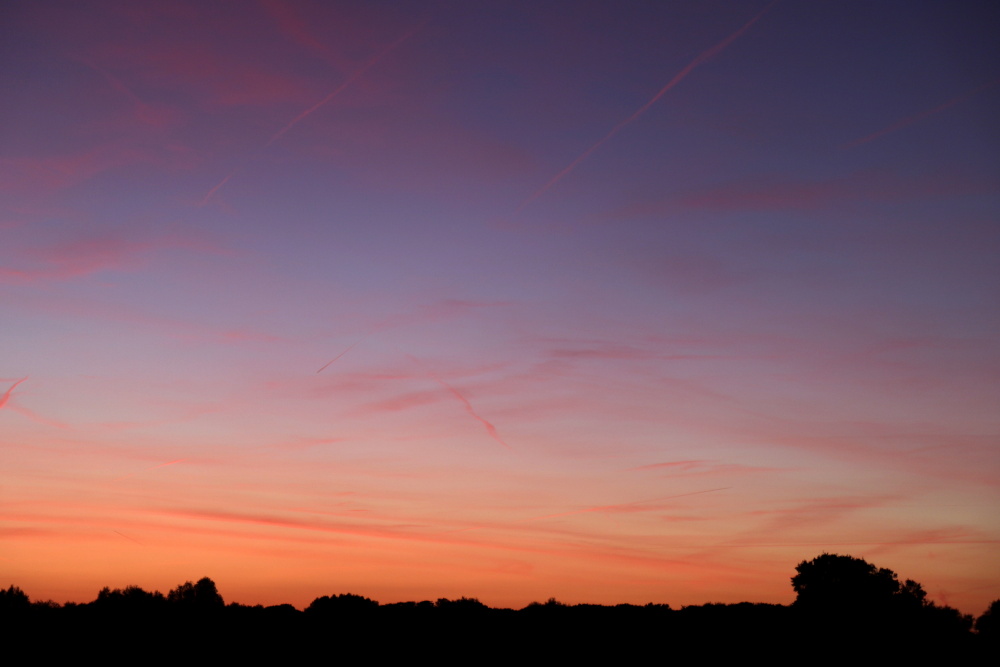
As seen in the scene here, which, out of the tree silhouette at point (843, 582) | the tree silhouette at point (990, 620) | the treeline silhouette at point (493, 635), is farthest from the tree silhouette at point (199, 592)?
the tree silhouette at point (990, 620)

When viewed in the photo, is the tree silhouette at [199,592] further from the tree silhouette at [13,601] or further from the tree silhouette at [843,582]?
the tree silhouette at [843,582]

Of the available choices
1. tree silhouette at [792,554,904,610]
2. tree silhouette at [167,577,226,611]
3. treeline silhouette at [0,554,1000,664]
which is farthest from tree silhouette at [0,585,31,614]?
tree silhouette at [792,554,904,610]

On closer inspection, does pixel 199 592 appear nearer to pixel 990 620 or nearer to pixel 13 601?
pixel 13 601

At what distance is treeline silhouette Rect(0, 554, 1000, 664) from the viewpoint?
66.3 meters

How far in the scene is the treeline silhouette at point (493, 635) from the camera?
2611 inches

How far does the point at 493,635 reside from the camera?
80.2 metres

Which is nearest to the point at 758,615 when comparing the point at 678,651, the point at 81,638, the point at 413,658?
the point at 678,651

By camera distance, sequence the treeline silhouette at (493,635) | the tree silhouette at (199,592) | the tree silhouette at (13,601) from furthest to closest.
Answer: the tree silhouette at (199,592), the tree silhouette at (13,601), the treeline silhouette at (493,635)

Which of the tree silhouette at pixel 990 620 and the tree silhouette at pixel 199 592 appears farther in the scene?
the tree silhouette at pixel 199 592

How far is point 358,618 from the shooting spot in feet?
283

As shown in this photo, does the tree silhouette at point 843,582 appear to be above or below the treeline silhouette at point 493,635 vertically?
above

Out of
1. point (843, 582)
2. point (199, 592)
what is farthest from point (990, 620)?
point (199, 592)

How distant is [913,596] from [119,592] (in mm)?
131824

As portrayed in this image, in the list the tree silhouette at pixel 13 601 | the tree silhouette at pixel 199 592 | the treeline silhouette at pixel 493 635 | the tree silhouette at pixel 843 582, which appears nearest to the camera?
the treeline silhouette at pixel 493 635
